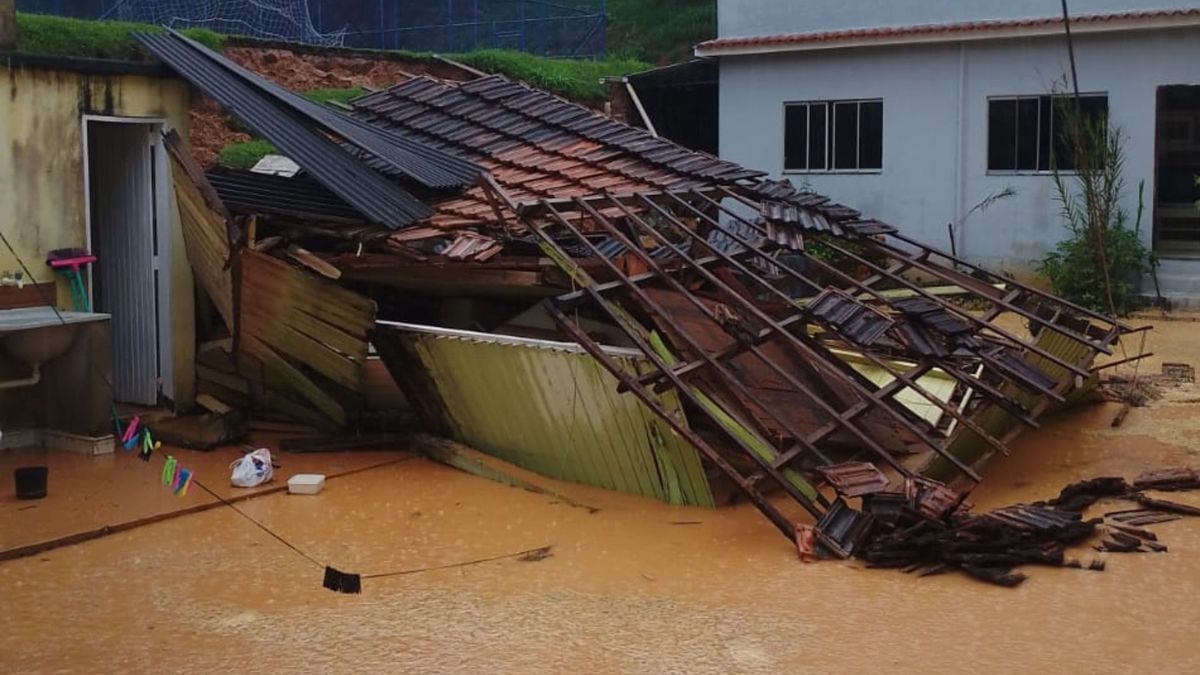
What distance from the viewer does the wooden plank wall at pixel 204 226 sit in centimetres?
985

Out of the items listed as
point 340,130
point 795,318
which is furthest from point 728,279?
point 340,130

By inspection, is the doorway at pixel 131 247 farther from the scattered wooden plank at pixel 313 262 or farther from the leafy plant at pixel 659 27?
the leafy plant at pixel 659 27

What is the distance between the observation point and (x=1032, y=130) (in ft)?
58.8

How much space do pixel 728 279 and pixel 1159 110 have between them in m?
10.4

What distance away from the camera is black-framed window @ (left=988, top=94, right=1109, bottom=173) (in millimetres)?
17375

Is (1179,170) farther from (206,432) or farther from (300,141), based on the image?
(206,432)

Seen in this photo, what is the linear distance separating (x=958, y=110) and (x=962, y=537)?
41.5 feet

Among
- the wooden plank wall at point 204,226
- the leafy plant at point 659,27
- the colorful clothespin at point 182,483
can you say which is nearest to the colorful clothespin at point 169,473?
the colorful clothespin at point 182,483

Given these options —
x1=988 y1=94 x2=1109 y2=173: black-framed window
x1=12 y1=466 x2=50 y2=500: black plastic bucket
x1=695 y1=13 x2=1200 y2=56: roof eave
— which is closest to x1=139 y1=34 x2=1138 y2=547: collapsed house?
x1=12 y1=466 x2=50 y2=500: black plastic bucket

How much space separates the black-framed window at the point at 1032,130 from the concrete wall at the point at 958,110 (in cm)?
15

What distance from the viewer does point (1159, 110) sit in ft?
56.3

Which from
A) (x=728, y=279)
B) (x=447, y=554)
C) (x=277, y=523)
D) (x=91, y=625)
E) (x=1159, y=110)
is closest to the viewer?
(x=91, y=625)

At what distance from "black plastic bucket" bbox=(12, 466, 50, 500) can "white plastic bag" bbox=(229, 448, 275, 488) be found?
1260 millimetres

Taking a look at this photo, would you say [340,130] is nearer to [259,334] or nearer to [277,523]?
[259,334]
